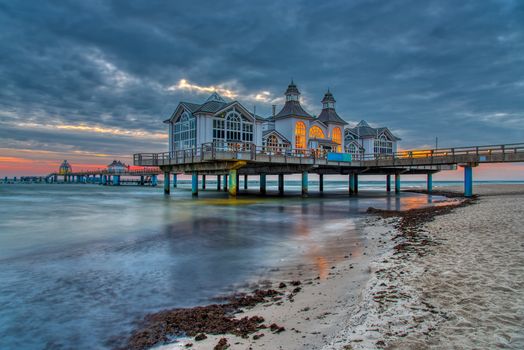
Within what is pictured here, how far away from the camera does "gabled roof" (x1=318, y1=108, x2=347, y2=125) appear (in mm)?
54081

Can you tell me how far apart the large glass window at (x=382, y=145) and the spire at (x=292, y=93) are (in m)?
19.4

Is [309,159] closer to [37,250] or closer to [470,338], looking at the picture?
[37,250]

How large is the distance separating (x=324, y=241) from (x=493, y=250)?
204 inches

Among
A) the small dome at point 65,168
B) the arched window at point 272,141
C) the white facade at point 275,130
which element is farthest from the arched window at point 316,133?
the small dome at point 65,168

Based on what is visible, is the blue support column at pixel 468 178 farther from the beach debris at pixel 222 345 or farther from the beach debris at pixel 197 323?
the beach debris at pixel 222 345

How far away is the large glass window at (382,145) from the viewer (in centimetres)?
6130

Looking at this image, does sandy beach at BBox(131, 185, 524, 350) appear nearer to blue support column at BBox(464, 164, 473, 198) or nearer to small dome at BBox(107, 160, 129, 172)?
blue support column at BBox(464, 164, 473, 198)

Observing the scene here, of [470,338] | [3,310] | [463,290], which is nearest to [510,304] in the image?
[463,290]

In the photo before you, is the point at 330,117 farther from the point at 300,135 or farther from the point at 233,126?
the point at 233,126

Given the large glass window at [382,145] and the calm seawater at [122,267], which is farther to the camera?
the large glass window at [382,145]

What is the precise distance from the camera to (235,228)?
1533cm

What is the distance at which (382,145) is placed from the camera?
6256 centimetres

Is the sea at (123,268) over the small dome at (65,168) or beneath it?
beneath

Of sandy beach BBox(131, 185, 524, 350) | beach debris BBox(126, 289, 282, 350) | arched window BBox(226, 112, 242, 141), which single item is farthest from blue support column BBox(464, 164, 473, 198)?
beach debris BBox(126, 289, 282, 350)
